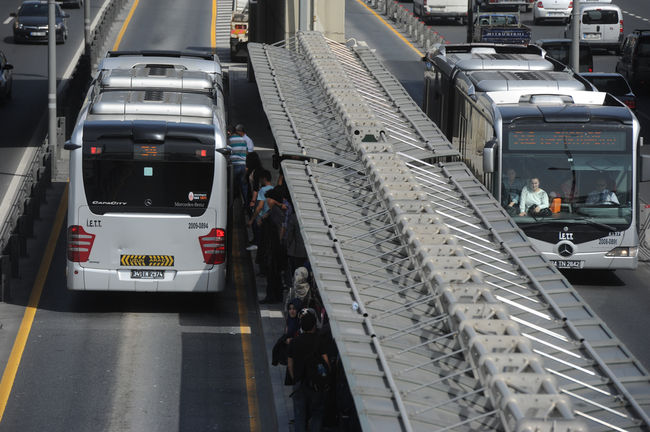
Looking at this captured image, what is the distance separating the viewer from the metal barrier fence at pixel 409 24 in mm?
52781

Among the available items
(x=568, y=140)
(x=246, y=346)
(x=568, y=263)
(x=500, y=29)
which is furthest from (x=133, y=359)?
(x=500, y=29)

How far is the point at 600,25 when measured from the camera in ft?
176

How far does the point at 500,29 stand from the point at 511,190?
33169mm

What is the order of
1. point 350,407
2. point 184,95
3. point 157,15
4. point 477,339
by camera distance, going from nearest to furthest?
point 477,339
point 350,407
point 184,95
point 157,15

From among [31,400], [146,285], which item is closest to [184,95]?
[146,285]

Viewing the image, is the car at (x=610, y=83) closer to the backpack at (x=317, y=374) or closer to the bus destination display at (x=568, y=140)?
the bus destination display at (x=568, y=140)

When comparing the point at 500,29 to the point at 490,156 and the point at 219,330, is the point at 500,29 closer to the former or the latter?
the point at 490,156

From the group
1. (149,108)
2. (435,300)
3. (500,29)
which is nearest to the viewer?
(435,300)

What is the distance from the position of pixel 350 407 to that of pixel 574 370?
310 cm

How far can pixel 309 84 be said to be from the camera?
2048cm

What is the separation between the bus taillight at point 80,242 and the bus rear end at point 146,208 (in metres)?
0.01

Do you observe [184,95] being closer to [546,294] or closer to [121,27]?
[546,294]

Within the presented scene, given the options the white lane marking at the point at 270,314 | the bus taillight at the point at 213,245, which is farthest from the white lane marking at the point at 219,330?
the bus taillight at the point at 213,245

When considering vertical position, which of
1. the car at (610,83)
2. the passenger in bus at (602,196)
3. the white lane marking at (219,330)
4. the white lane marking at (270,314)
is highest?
the car at (610,83)
